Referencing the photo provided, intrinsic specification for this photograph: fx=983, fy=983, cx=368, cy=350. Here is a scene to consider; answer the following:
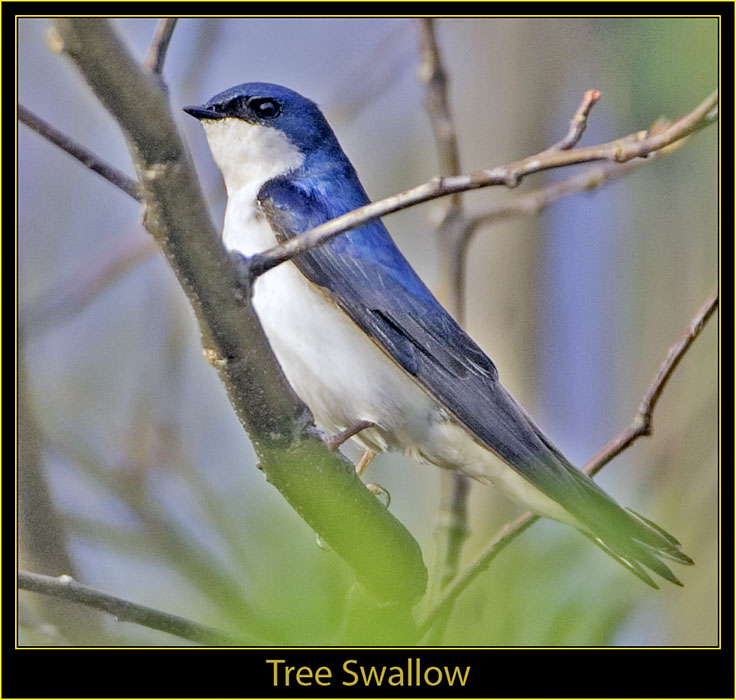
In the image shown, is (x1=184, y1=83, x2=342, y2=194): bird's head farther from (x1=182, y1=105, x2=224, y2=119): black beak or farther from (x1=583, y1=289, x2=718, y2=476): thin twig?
(x1=583, y1=289, x2=718, y2=476): thin twig

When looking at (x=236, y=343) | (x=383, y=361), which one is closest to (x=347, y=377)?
(x=383, y=361)

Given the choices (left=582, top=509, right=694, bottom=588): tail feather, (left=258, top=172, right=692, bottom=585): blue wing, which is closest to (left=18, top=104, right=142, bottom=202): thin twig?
(left=258, top=172, right=692, bottom=585): blue wing

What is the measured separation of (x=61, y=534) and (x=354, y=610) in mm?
807

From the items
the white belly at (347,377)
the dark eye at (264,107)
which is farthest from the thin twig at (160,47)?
the dark eye at (264,107)

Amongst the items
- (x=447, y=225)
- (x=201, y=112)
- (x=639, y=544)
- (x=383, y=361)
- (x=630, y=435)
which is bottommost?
(x=639, y=544)

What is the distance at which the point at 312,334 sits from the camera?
2.25 meters

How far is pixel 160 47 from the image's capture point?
1374 millimetres

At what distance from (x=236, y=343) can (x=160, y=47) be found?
17.8 inches

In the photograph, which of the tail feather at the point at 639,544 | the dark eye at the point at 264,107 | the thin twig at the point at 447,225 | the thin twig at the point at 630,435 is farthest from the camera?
the dark eye at the point at 264,107

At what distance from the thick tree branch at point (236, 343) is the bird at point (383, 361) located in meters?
0.41

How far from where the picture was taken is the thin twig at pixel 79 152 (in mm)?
1247

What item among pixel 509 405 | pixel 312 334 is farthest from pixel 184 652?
pixel 509 405

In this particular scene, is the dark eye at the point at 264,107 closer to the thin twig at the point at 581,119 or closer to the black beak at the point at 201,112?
the black beak at the point at 201,112

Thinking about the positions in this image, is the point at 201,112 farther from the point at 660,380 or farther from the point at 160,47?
the point at 660,380
